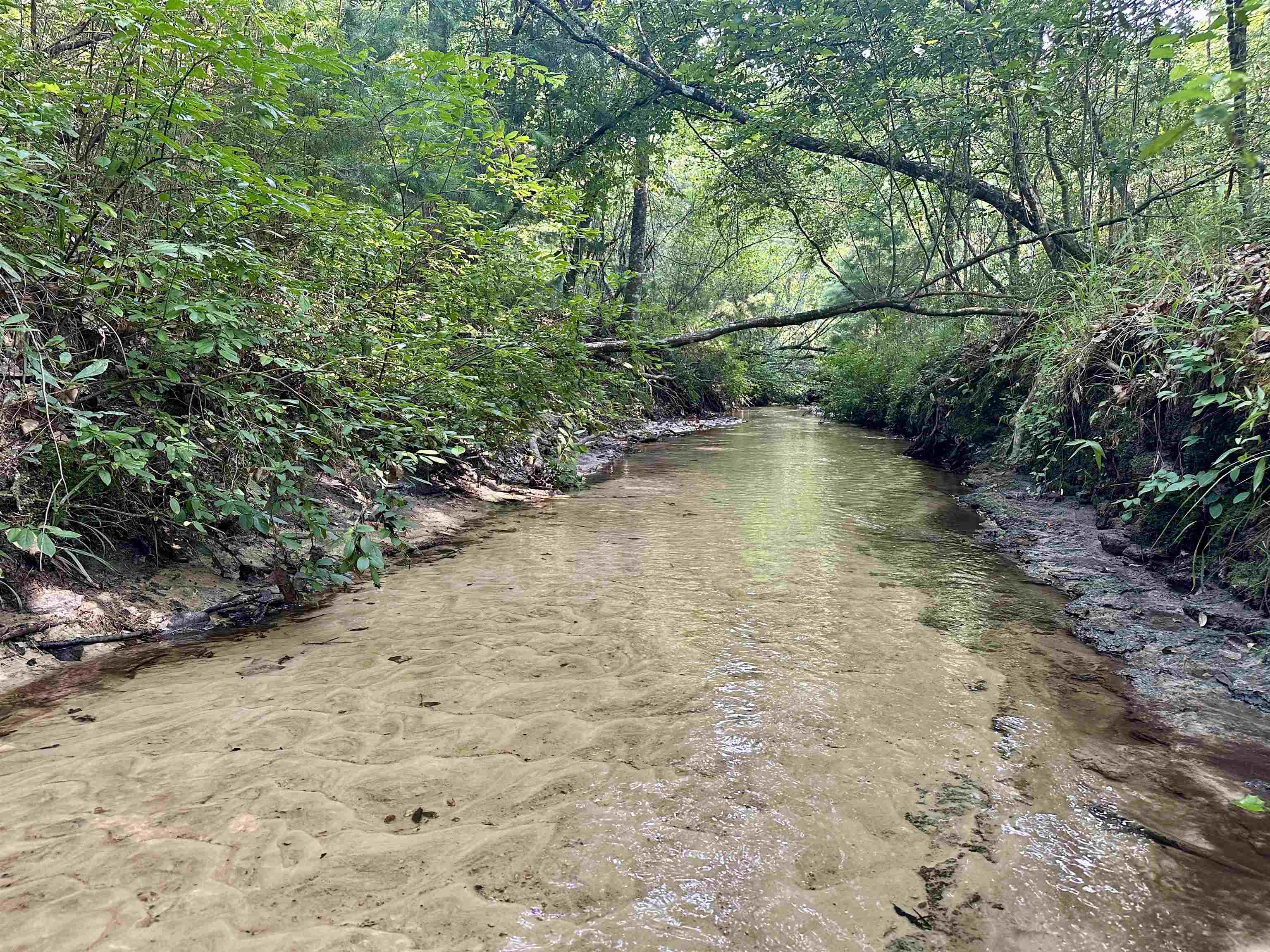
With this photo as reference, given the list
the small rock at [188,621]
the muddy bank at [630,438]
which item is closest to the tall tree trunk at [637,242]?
the muddy bank at [630,438]

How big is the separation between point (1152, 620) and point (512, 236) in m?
5.68

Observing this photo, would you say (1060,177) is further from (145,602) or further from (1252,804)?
(145,602)

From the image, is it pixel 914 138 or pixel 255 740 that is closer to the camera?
pixel 255 740

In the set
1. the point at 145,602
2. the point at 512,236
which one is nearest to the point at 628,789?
the point at 145,602

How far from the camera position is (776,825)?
2195mm

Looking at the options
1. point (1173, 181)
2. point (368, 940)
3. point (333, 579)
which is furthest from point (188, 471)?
point (1173, 181)

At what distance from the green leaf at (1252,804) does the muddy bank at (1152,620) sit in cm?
49

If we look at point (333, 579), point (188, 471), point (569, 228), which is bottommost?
point (333, 579)

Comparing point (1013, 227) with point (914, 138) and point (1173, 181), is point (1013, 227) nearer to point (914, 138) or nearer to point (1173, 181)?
point (1173, 181)

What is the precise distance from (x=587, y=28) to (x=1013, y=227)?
765 cm

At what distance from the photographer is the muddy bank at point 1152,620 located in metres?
3.09

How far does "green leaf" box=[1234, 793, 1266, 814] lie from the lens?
227 centimetres

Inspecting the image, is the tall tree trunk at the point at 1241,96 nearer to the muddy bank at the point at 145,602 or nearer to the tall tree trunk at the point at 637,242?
the muddy bank at the point at 145,602

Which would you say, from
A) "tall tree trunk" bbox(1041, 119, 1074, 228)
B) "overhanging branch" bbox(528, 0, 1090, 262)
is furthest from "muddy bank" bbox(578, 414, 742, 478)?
"tall tree trunk" bbox(1041, 119, 1074, 228)
